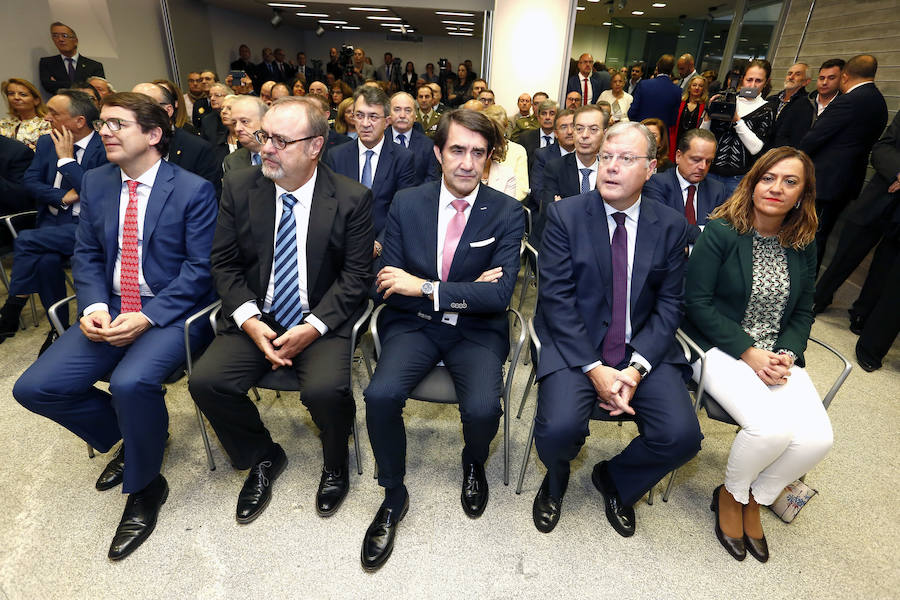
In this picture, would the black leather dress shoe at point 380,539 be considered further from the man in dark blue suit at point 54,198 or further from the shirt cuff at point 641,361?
the man in dark blue suit at point 54,198

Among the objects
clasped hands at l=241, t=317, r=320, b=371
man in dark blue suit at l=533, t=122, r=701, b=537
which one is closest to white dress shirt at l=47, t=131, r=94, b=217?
clasped hands at l=241, t=317, r=320, b=371

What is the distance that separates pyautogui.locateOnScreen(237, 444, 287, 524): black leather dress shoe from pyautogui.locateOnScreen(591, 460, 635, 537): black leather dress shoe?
1.51 meters

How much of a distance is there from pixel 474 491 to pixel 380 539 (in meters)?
0.46

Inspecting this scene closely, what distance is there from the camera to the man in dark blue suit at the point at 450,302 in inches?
74.2

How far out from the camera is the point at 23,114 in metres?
4.02

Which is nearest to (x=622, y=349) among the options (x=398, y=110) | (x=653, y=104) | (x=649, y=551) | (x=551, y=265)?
(x=551, y=265)

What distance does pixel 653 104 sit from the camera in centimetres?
565

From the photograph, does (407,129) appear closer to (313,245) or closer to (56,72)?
(313,245)

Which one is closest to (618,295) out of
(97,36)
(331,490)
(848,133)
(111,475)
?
(331,490)

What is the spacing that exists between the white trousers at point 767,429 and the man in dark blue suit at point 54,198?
149 inches

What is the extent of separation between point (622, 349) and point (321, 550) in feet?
4.90

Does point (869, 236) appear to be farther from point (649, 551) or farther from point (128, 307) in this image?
point (128, 307)

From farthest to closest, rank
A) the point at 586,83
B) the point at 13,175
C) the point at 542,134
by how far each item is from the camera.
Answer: the point at 586,83, the point at 542,134, the point at 13,175

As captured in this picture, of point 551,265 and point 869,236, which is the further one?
point 869,236
